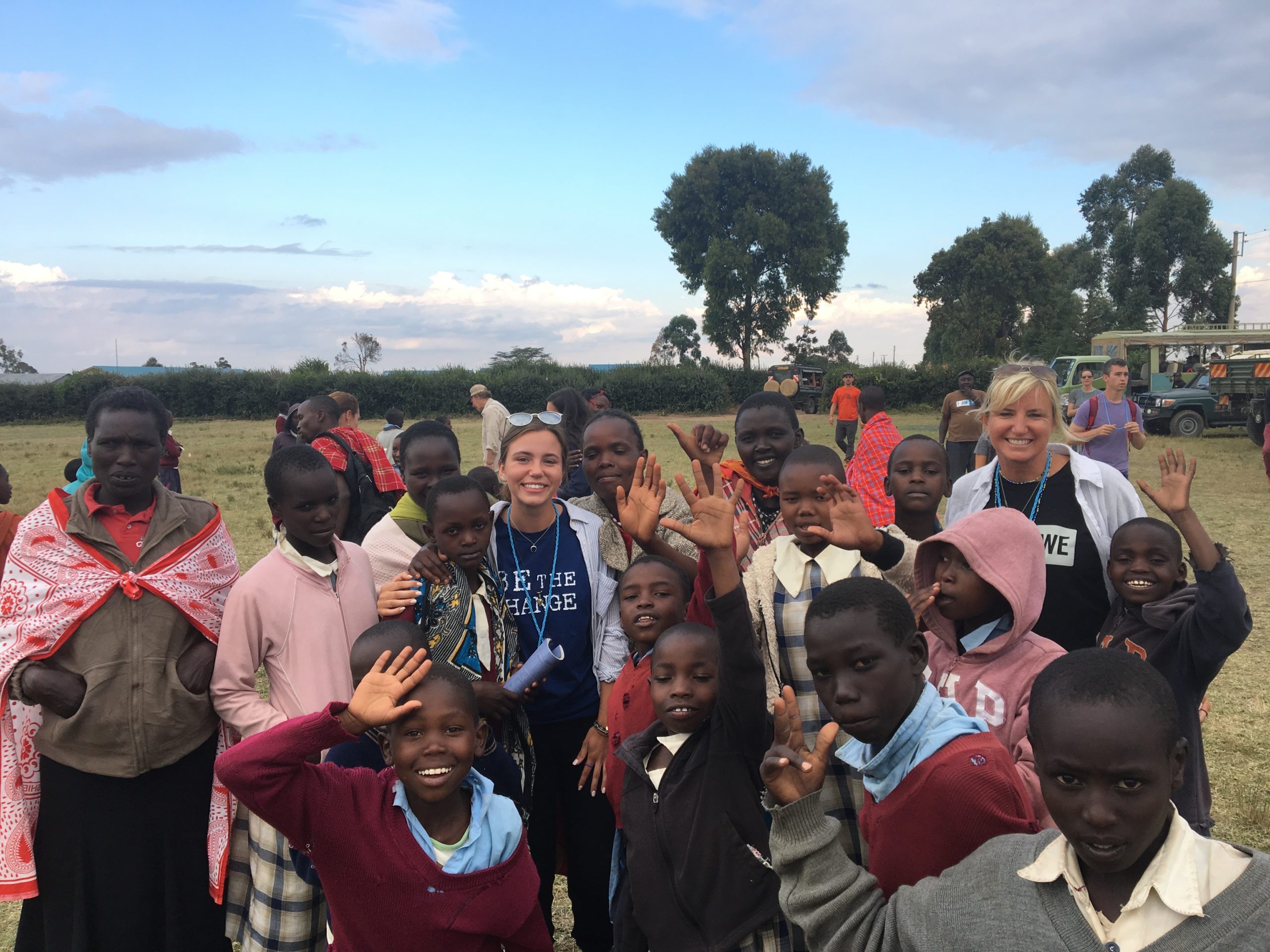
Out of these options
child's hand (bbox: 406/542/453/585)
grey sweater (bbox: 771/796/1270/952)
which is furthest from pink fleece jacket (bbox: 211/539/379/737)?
grey sweater (bbox: 771/796/1270/952)

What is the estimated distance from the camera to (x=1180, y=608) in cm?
256

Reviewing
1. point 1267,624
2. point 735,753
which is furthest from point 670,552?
point 1267,624

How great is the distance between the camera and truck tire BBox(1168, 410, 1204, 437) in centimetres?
2045

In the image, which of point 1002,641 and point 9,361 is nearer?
point 1002,641

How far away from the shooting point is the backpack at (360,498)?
516 cm

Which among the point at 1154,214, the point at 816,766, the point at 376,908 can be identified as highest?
the point at 1154,214

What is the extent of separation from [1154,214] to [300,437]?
1760 inches

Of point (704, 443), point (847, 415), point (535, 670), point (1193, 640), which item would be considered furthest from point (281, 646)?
point (847, 415)

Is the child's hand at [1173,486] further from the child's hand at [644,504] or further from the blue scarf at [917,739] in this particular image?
the child's hand at [644,504]

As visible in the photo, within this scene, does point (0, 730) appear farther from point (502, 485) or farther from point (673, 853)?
point (502, 485)

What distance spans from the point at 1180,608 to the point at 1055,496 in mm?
607

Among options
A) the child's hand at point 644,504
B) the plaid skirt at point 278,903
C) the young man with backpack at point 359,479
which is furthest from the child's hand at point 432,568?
the young man with backpack at point 359,479

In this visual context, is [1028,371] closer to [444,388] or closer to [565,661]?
[565,661]

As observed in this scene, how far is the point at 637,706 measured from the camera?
2.58 metres
